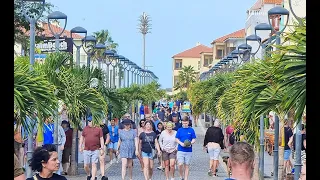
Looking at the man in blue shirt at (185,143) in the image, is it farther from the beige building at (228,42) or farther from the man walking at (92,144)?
the beige building at (228,42)

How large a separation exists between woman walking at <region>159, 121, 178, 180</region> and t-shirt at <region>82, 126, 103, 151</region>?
1490 mm

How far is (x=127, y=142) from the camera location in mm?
21859

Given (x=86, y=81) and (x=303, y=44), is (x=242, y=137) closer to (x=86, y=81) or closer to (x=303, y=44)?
(x=86, y=81)

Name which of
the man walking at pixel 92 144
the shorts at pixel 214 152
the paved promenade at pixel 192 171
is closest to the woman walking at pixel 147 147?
the man walking at pixel 92 144

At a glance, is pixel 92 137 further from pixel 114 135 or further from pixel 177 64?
pixel 177 64

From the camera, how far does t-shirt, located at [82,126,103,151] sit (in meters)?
21.3

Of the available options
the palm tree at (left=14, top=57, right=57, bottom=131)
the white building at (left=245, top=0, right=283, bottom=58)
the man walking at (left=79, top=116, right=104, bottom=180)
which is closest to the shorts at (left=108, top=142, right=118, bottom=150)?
the man walking at (left=79, top=116, right=104, bottom=180)

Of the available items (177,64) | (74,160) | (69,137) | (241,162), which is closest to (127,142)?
(74,160)

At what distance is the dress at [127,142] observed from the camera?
71.5ft

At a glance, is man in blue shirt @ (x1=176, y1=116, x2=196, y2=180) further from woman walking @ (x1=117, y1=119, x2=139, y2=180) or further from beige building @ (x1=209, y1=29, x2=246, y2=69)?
beige building @ (x1=209, y1=29, x2=246, y2=69)

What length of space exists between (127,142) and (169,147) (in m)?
1.05

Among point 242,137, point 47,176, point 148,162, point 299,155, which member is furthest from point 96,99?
point 47,176

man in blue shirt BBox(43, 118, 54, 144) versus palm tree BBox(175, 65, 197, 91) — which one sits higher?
palm tree BBox(175, 65, 197, 91)

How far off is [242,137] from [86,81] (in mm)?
5194
